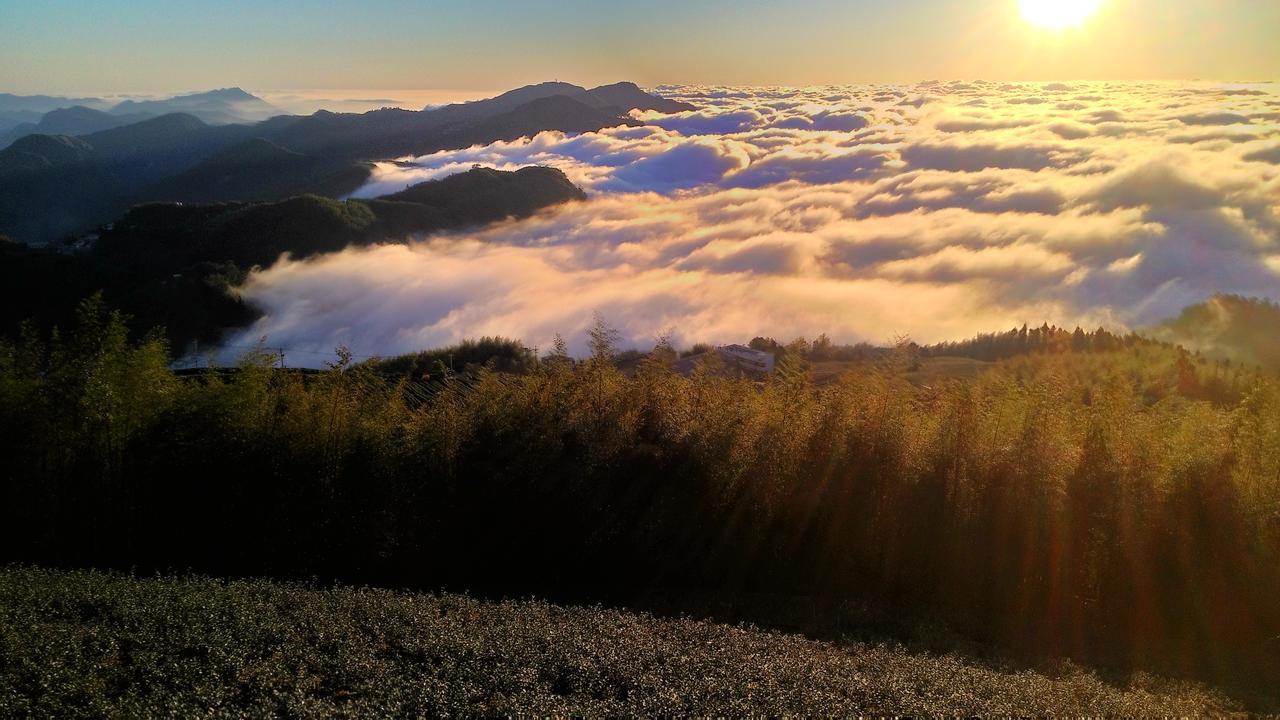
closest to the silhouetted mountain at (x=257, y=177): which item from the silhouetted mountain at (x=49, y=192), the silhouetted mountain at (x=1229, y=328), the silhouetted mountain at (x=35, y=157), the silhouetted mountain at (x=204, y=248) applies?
the silhouetted mountain at (x=49, y=192)

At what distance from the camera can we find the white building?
174ft

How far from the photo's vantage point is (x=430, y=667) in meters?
10.0

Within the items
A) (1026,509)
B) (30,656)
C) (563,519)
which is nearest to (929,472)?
(1026,509)

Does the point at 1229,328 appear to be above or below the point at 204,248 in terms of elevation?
below

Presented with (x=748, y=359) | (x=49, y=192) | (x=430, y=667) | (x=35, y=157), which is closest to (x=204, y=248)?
(x=748, y=359)

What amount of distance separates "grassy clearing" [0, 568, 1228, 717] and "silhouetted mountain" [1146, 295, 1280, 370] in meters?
88.0

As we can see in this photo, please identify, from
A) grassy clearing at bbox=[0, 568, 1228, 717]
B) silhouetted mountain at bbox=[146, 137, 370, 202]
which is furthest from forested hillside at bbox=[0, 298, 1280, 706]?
silhouetted mountain at bbox=[146, 137, 370, 202]

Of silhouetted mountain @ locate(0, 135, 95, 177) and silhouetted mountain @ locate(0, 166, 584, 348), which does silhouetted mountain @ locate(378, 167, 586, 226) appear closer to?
silhouetted mountain @ locate(0, 166, 584, 348)

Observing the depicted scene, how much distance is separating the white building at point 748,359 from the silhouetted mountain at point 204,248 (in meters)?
51.6

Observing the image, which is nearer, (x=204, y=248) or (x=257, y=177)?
(x=204, y=248)

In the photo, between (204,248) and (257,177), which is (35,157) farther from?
(204,248)

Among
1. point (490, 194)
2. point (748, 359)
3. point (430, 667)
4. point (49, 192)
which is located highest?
point (49, 192)

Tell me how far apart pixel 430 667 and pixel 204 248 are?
3645 inches

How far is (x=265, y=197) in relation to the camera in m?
151
